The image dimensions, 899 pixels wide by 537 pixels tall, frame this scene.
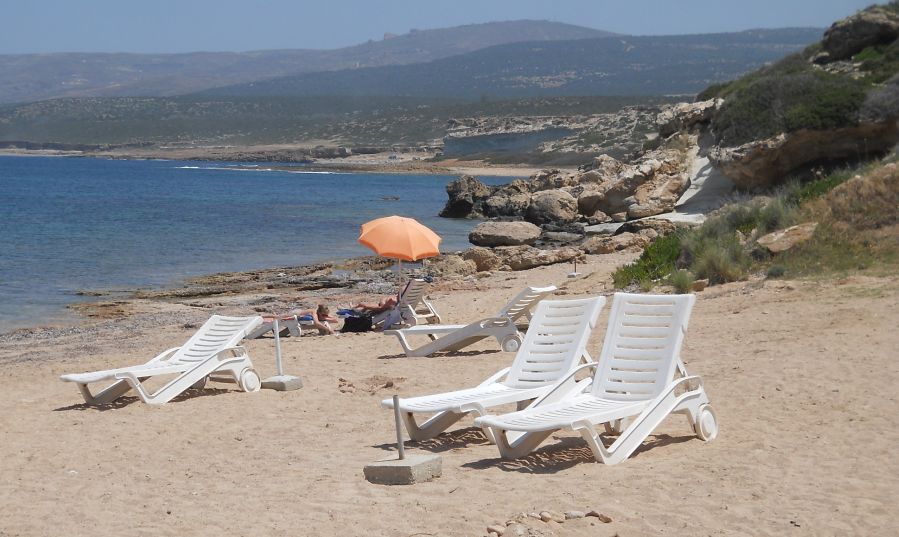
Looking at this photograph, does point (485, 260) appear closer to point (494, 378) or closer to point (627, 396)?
point (494, 378)

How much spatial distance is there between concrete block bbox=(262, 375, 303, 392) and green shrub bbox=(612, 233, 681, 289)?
592 centimetres

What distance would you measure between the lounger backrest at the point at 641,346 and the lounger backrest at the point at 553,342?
34 cm

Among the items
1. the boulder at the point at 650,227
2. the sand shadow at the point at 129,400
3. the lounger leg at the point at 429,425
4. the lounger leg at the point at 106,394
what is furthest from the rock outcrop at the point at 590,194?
the lounger leg at the point at 429,425

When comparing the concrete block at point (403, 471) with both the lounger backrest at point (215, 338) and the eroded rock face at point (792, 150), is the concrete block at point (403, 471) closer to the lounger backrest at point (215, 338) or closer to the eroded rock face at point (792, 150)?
the lounger backrest at point (215, 338)

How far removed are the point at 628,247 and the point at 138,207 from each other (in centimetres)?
2965

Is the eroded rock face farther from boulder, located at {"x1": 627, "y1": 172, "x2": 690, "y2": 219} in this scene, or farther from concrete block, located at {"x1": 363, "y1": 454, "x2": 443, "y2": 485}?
concrete block, located at {"x1": 363, "y1": 454, "x2": 443, "y2": 485}

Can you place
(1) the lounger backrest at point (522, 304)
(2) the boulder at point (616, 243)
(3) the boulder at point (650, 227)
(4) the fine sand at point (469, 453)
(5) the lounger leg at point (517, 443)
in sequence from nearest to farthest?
1. (4) the fine sand at point (469, 453)
2. (5) the lounger leg at point (517, 443)
3. (1) the lounger backrest at point (522, 304)
4. (2) the boulder at point (616, 243)
5. (3) the boulder at point (650, 227)

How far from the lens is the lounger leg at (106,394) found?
31.3ft

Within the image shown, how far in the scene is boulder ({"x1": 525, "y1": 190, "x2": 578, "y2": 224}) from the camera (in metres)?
32.5

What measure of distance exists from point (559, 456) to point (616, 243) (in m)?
16.9

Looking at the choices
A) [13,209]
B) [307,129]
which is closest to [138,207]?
[13,209]

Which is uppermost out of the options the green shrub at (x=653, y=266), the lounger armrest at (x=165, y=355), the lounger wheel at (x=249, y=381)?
the lounger armrest at (x=165, y=355)

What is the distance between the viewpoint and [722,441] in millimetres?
7004

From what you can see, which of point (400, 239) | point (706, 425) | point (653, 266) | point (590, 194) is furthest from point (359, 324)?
point (590, 194)
